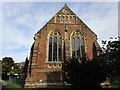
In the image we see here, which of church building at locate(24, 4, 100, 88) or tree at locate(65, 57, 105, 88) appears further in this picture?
church building at locate(24, 4, 100, 88)

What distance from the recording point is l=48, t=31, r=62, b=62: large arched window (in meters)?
22.3

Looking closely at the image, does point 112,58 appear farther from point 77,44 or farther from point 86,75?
point 77,44

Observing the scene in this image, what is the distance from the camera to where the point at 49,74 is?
69.9ft

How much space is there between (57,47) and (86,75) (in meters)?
10.6

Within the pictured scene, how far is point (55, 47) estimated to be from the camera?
22922 mm

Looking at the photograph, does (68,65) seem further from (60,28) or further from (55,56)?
(60,28)

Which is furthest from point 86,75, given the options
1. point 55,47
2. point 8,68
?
point 8,68

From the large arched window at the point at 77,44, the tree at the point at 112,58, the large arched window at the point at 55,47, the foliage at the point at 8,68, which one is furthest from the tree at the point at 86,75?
the foliage at the point at 8,68

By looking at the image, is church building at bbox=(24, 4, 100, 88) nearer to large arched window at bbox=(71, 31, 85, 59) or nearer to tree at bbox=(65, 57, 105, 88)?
large arched window at bbox=(71, 31, 85, 59)

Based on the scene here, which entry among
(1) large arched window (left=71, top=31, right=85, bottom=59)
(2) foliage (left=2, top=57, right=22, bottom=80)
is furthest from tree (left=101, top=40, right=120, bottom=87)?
(2) foliage (left=2, top=57, right=22, bottom=80)

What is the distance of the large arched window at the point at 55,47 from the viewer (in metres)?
22.3

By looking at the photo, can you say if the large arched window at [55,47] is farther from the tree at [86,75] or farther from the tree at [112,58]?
the tree at [112,58]

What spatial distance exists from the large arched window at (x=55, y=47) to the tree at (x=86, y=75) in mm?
8642

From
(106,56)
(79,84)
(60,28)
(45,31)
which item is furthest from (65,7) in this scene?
(79,84)
